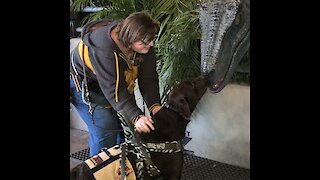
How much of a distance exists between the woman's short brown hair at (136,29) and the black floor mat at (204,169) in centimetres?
31

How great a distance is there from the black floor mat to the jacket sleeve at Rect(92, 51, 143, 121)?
164 millimetres

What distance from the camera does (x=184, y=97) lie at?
803 millimetres

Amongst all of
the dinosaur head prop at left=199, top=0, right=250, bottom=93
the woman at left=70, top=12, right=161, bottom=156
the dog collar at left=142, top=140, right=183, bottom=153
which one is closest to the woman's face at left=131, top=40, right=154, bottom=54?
the woman at left=70, top=12, right=161, bottom=156

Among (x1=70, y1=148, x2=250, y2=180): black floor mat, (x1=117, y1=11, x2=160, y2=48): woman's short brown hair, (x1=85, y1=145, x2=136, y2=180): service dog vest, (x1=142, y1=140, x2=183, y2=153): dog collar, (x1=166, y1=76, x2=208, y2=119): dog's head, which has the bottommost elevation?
(x1=70, y1=148, x2=250, y2=180): black floor mat

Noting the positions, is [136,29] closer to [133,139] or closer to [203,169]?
[133,139]

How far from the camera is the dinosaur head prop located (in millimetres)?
670

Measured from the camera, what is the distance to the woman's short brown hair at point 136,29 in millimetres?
733

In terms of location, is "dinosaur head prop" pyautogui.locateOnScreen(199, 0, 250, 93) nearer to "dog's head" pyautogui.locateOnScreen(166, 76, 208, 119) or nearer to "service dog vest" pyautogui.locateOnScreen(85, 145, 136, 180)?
"dog's head" pyautogui.locateOnScreen(166, 76, 208, 119)

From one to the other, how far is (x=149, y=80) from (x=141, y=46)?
10cm
